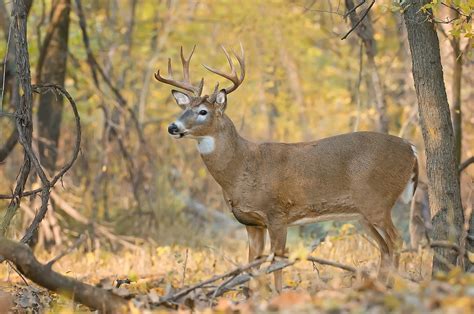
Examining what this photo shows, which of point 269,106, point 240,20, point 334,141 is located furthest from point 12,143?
point 269,106

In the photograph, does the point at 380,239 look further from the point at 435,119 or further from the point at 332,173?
the point at 435,119

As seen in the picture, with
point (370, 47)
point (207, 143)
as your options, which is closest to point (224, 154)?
point (207, 143)

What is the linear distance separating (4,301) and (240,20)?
35.6 feet

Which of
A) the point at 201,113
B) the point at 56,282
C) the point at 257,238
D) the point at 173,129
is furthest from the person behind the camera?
the point at 257,238

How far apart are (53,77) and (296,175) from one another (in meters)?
4.92

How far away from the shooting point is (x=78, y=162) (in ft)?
45.8

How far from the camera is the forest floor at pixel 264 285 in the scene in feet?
15.0

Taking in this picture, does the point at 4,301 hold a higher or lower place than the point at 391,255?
lower

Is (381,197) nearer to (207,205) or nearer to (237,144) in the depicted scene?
(237,144)

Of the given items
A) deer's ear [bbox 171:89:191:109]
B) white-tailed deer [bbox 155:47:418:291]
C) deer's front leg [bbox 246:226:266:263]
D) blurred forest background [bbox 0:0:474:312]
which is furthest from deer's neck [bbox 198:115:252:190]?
blurred forest background [bbox 0:0:474:312]

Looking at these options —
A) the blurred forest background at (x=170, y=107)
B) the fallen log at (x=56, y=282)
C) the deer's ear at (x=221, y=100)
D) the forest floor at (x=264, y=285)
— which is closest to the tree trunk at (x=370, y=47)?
the blurred forest background at (x=170, y=107)

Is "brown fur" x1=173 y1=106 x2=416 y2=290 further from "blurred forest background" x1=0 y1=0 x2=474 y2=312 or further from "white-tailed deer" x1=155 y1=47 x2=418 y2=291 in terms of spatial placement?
"blurred forest background" x1=0 y1=0 x2=474 y2=312

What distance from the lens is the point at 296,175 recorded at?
8.88 metres

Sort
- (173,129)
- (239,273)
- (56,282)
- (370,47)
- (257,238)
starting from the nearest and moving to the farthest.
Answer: (56,282), (239,273), (173,129), (257,238), (370,47)
